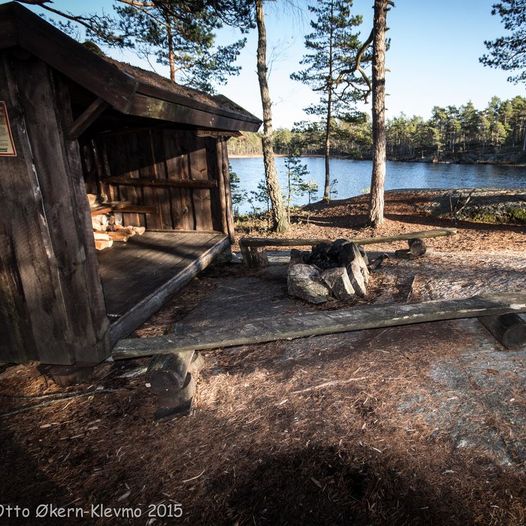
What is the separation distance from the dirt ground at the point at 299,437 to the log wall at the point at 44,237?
50 centimetres

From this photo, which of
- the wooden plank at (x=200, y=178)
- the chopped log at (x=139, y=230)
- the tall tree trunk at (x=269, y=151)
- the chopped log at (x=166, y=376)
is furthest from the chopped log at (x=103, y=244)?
the tall tree trunk at (x=269, y=151)

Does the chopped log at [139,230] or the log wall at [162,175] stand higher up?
the log wall at [162,175]

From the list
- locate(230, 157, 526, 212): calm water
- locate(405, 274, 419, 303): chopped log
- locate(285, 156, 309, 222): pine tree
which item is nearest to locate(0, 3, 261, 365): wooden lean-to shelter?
locate(405, 274, 419, 303): chopped log

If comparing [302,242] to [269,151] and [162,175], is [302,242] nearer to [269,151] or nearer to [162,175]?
[162,175]

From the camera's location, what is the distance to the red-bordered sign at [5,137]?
2.78 meters

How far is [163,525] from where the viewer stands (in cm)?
206

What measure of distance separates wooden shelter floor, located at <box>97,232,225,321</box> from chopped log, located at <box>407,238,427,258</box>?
12.6ft

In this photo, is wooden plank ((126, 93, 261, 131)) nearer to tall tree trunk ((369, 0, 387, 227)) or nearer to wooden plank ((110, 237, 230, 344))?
wooden plank ((110, 237, 230, 344))

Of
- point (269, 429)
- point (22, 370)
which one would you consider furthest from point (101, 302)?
point (269, 429)

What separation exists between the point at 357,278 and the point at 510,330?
2008 millimetres

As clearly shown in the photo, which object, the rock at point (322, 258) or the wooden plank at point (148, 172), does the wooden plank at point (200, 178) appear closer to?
the wooden plank at point (148, 172)

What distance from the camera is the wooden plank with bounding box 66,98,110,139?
272cm

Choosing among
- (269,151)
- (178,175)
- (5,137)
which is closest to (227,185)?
(178,175)

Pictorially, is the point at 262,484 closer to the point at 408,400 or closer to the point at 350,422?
the point at 350,422
